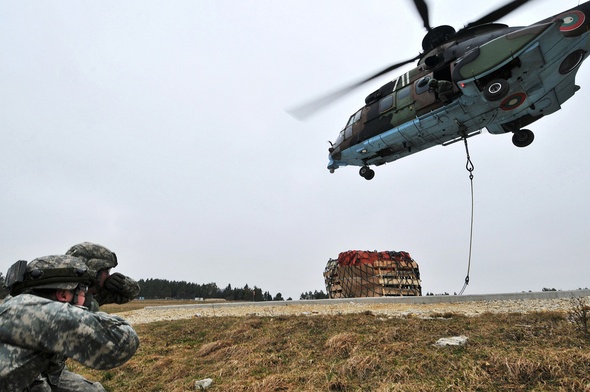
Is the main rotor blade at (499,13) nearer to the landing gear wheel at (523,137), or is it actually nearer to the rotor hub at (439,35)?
the rotor hub at (439,35)

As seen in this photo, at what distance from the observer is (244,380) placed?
491 cm

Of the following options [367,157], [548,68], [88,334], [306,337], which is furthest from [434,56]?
[88,334]

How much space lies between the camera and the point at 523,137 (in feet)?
43.3

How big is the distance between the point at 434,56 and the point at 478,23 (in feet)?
6.13

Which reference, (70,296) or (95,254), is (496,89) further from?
(70,296)

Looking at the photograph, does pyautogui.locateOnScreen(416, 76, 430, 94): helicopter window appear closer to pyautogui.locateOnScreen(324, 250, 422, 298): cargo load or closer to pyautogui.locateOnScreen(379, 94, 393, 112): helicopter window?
pyautogui.locateOnScreen(379, 94, 393, 112): helicopter window

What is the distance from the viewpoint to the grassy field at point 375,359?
392cm

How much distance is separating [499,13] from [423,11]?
2390 millimetres

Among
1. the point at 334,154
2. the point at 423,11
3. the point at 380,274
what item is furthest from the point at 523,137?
the point at 380,274

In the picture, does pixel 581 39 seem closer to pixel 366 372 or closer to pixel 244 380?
pixel 366 372

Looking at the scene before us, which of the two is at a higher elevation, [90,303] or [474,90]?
[474,90]

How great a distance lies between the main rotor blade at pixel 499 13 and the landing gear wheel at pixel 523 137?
434 centimetres

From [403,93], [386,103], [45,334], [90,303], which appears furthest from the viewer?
[386,103]

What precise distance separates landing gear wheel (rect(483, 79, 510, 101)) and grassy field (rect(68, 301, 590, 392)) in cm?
630
